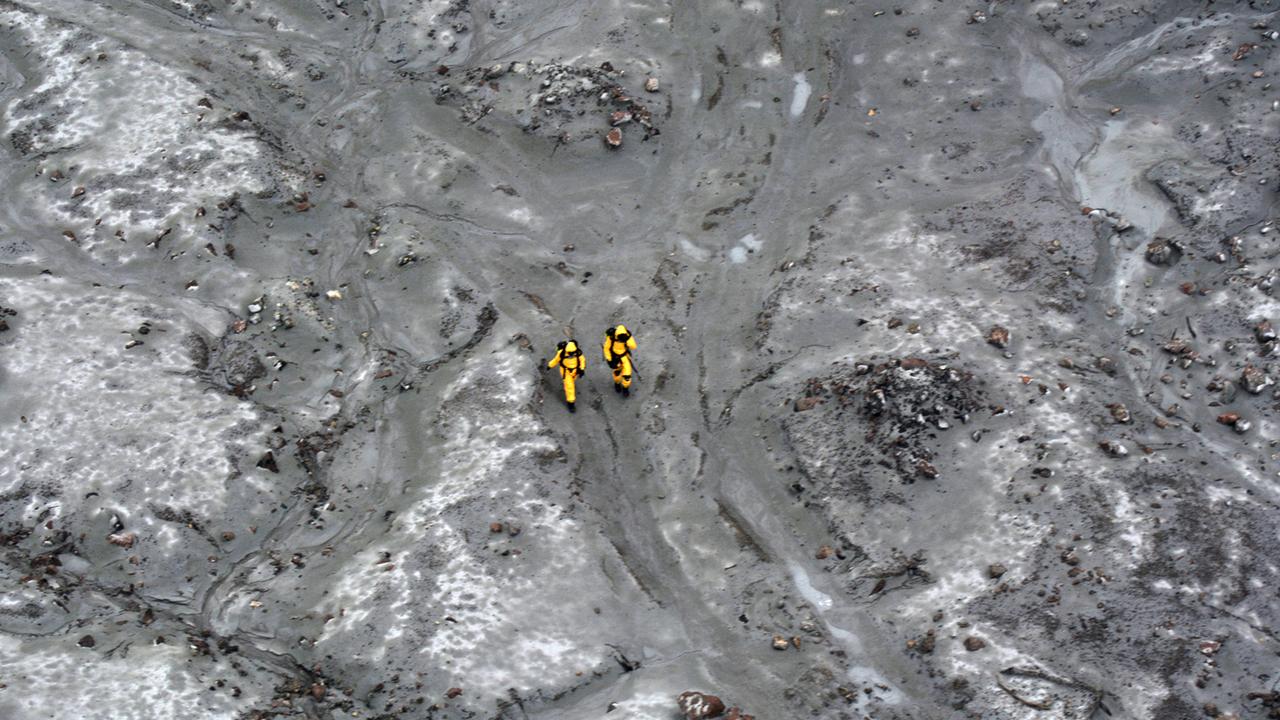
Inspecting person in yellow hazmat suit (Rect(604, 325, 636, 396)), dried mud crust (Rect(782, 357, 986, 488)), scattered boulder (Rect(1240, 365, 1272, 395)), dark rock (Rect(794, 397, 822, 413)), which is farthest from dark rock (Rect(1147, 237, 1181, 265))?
person in yellow hazmat suit (Rect(604, 325, 636, 396))

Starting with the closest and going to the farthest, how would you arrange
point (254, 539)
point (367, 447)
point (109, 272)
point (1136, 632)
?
point (1136, 632)
point (254, 539)
point (367, 447)
point (109, 272)

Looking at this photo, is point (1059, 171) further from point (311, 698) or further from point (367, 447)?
point (311, 698)

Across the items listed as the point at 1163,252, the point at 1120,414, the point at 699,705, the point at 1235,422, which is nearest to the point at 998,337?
the point at 1120,414

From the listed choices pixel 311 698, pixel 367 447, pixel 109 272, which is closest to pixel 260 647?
pixel 311 698

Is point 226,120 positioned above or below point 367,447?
above

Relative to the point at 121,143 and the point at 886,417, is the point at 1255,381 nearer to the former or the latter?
the point at 886,417

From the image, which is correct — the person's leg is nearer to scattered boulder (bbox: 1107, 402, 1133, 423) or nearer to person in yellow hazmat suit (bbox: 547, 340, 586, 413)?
person in yellow hazmat suit (bbox: 547, 340, 586, 413)
